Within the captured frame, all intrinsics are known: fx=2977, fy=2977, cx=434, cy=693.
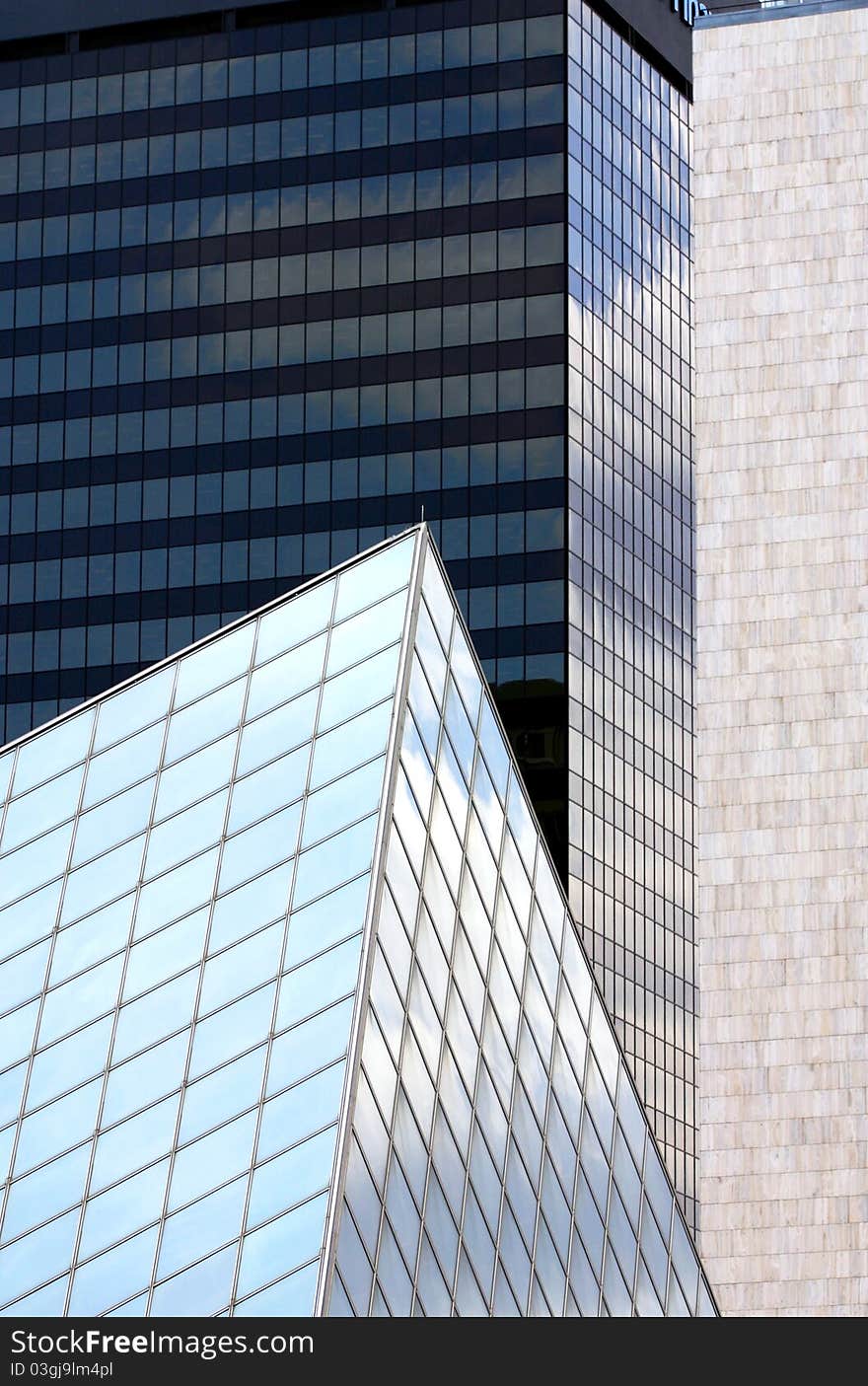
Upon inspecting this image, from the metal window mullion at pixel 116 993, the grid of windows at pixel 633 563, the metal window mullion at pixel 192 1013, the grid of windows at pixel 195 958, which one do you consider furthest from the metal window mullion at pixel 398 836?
the grid of windows at pixel 633 563

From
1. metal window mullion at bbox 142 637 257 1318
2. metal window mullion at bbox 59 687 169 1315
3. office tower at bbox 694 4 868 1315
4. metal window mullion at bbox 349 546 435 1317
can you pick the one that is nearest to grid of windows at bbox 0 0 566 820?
office tower at bbox 694 4 868 1315

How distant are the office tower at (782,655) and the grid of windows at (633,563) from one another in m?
2.06

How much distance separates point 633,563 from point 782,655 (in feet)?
36.1

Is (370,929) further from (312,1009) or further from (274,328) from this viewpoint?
(274,328)

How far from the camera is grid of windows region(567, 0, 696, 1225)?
119 meters

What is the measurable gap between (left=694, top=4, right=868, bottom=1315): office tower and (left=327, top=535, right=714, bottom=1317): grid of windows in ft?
261

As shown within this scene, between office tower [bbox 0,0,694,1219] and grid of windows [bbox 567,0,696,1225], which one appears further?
office tower [bbox 0,0,694,1219]

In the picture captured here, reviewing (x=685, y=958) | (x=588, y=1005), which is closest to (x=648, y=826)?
(x=685, y=958)

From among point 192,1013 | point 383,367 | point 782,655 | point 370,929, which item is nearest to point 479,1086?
point 370,929

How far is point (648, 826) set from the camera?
124 m

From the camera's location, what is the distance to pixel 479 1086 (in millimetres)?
39375

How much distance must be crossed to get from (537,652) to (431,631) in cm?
7396

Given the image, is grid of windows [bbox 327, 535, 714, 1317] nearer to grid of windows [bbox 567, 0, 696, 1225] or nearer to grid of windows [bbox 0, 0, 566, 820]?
grid of windows [bbox 567, 0, 696, 1225]

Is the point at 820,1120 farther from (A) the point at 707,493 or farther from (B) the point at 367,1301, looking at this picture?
(B) the point at 367,1301
